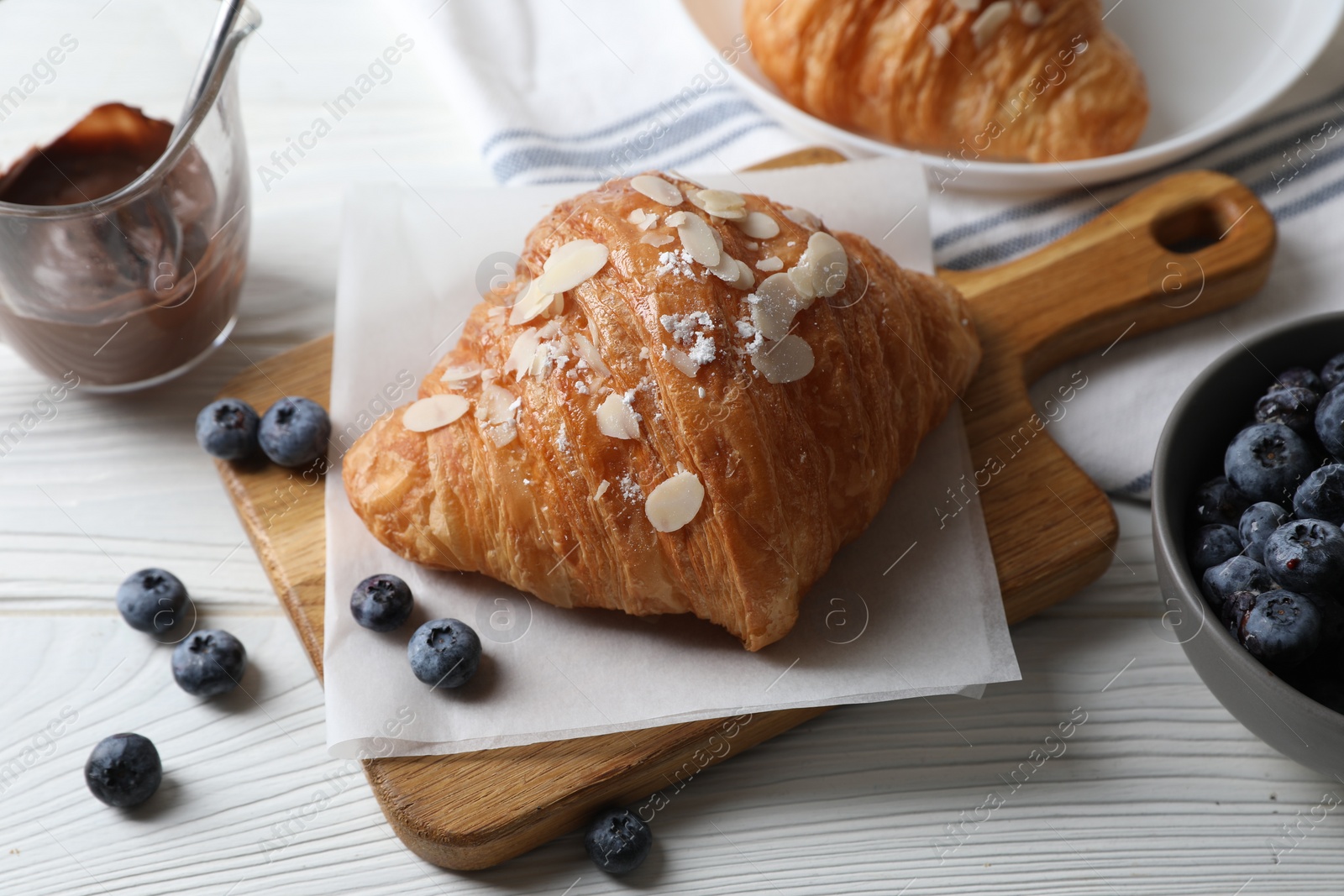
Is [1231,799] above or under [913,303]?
under

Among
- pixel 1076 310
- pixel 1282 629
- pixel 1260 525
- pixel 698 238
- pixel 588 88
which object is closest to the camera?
pixel 1282 629

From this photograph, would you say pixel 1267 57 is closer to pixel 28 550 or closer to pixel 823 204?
pixel 823 204

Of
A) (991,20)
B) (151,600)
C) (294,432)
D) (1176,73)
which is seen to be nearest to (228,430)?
(294,432)

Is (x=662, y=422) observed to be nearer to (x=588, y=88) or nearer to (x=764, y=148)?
(x=764, y=148)

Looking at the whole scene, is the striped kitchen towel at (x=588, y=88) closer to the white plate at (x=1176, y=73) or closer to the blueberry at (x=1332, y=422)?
the white plate at (x=1176, y=73)

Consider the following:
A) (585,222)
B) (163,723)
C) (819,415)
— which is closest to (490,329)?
(585,222)

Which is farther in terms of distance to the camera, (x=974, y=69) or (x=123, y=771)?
(x=974, y=69)

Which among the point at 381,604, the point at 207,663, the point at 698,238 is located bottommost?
the point at 207,663
